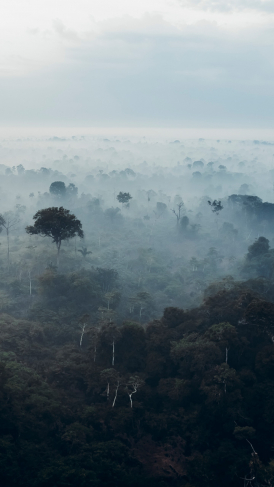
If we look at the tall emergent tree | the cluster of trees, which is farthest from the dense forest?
the tall emergent tree

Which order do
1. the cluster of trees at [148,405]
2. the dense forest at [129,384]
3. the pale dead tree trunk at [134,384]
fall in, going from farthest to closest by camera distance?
the pale dead tree trunk at [134,384] < the dense forest at [129,384] < the cluster of trees at [148,405]

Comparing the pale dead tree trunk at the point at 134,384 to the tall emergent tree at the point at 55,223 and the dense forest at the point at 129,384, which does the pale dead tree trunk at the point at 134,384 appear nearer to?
the dense forest at the point at 129,384

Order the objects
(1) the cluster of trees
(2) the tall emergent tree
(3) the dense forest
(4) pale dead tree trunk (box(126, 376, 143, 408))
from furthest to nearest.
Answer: (2) the tall emergent tree < (4) pale dead tree trunk (box(126, 376, 143, 408)) < (3) the dense forest < (1) the cluster of trees

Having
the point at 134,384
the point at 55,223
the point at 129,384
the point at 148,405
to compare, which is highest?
the point at 55,223

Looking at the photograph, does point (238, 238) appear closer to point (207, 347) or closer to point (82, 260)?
point (82, 260)

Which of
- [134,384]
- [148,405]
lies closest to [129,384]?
[134,384]

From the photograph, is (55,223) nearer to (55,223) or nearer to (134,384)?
(55,223)

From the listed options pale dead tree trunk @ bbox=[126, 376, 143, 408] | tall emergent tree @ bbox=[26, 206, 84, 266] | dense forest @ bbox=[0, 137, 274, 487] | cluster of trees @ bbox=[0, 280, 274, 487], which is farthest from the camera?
tall emergent tree @ bbox=[26, 206, 84, 266]

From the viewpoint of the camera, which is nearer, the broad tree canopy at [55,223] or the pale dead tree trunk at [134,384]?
the pale dead tree trunk at [134,384]

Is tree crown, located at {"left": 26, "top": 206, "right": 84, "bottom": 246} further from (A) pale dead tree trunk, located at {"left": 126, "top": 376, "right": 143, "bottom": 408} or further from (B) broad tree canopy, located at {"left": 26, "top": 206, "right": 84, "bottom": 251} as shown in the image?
(A) pale dead tree trunk, located at {"left": 126, "top": 376, "right": 143, "bottom": 408}

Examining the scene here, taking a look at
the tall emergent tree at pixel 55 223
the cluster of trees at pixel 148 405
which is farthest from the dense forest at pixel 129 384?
the tall emergent tree at pixel 55 223

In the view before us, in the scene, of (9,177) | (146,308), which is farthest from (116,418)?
(9,177)

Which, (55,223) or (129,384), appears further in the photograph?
(55,223)
